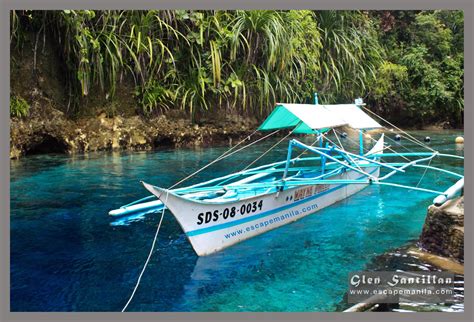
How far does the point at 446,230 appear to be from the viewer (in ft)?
16.1

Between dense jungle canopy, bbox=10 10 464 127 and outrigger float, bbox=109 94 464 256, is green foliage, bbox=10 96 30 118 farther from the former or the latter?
outrigger float, bbox=109 94 464 256

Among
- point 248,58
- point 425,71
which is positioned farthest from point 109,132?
point 425,71

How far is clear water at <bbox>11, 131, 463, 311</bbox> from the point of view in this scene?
4.18m

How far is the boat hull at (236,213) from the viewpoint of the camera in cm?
494

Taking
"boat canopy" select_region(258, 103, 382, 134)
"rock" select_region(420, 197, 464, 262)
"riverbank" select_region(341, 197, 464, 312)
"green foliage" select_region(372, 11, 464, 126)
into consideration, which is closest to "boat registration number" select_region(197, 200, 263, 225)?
"boat canopy" select_region(258, 103, 382, 134)

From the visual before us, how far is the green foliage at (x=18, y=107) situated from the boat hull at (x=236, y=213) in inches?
292

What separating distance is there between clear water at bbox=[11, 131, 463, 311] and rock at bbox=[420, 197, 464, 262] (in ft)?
1.66

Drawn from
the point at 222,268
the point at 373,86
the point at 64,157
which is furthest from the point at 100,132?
the point at 373,86

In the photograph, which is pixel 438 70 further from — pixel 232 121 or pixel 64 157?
pixel 64 157

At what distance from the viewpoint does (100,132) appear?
12523mm

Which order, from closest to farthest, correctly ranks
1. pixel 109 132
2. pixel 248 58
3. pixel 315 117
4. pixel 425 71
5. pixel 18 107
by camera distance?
pixel 315 117
pixel 18 107
pixel 109 132
pixel 248 58
pixel 425 71

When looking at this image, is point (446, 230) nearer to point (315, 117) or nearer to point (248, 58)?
point (315, 117)

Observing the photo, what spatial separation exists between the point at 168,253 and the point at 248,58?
9604 mm

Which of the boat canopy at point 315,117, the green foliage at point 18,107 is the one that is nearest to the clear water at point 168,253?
the boat canopy at point 315,117
